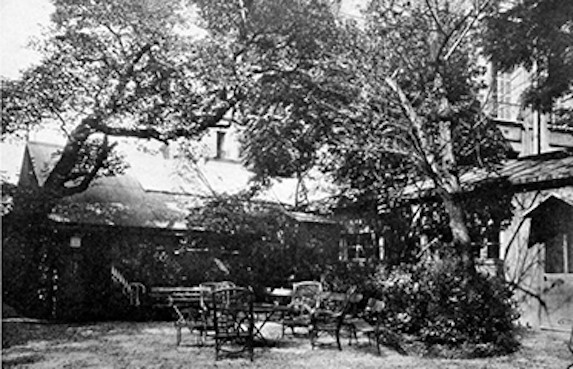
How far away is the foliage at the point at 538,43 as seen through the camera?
668 cm

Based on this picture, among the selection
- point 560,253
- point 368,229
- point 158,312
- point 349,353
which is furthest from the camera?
point 368,229

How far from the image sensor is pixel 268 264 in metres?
11.2

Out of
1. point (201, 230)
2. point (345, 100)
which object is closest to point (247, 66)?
point (345, 100)

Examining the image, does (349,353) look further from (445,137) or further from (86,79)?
(86,79)

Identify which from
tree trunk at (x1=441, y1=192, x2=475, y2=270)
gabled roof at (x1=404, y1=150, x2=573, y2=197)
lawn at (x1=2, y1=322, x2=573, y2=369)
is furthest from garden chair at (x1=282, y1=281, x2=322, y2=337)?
gabled roof at (x1=404, y1=150, x2=573, y2=197)

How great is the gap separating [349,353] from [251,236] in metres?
4.39

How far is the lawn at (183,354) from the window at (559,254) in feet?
3.56

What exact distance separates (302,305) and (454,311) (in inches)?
87.5

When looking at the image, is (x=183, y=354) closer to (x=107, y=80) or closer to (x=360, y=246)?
(x=107, y=80)

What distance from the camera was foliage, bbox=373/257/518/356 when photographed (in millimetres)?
6953

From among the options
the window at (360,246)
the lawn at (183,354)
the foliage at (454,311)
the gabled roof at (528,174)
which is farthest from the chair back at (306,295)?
the window at (360,246)

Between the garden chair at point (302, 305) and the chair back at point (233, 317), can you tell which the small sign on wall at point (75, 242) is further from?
the garden chair at point (302, 305)

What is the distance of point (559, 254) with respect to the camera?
8648 millimetres

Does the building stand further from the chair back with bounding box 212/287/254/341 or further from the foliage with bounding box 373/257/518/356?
the foliage with bounding box 373/257/518/356
